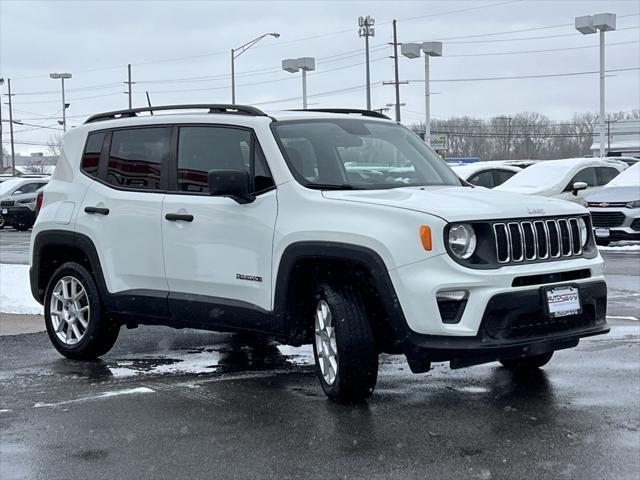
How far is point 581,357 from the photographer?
7.90 metres

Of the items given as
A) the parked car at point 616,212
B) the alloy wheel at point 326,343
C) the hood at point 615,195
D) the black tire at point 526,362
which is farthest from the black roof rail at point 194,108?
the hood at point 615,195

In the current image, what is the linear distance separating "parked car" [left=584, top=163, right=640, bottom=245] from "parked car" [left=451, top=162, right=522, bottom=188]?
3.35m

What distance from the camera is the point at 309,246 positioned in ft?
20.6

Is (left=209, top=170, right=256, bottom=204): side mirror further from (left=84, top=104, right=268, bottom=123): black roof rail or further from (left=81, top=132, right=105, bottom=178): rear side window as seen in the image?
(left=81, top=132, right=105, bottom=178): rear side window

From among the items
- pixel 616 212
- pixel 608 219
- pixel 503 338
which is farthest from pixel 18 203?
pixel 503 338

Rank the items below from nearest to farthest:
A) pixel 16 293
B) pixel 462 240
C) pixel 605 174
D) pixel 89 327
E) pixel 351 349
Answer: pixel 462 240, pixel 351 349, pixel 89 327, pixel 16 293, pixel 605 174

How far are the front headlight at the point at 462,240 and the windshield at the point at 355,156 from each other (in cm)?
94

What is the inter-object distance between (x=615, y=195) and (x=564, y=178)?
1.69 m

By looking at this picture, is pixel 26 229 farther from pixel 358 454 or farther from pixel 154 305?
Result: pixel 358 454

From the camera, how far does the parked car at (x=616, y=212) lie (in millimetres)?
19625

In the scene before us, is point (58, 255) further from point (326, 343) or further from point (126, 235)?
point (326, 343)

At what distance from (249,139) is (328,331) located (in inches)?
62.6

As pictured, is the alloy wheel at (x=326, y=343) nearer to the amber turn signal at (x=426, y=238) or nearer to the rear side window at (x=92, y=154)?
the amber turn signal at (x=426, y=238)

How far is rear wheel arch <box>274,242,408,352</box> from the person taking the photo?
19.4 feet
